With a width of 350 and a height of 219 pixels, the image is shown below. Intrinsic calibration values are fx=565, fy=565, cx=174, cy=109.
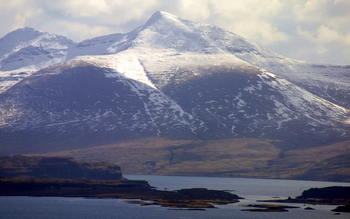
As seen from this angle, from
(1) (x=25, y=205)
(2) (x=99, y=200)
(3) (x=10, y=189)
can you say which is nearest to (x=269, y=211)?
(2) (x=99, y=200)

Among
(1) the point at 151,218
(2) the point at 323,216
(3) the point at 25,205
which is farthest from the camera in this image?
(3) the point at 25,205

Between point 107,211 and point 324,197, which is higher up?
point 324,197

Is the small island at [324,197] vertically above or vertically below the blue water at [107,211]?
above

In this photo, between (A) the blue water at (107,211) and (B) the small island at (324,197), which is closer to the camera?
(A) the blue water at (107,211)

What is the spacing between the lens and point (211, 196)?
178 m

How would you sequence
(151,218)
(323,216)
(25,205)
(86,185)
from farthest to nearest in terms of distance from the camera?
(86,185), (25,205), (323,216), (151,218)

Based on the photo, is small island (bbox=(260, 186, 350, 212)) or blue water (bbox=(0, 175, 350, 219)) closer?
blue water (bbox=(0, 175, 350, 219))

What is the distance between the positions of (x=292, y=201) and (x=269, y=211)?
27.3 metres

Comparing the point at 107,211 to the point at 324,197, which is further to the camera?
the point at 324,197

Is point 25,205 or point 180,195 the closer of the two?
point 25,205

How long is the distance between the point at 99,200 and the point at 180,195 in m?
25.1

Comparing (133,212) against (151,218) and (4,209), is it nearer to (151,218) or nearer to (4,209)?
(151,218)

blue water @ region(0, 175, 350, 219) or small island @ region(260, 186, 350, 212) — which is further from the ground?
small island @ region(260, 186, 350, 212)

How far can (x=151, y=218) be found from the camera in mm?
129625
